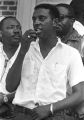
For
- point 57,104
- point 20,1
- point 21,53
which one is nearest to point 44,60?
point 21,53

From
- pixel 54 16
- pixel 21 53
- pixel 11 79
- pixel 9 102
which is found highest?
pixel 54 16

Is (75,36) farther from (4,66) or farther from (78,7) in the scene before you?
(4,66)

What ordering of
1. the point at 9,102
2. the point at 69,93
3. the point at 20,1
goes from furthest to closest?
the point at 20,1
the point at 9,102
the point at 69,93

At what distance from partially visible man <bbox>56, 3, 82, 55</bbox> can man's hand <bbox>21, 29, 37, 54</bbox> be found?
0.73 meters

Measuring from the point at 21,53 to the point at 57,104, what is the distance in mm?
616

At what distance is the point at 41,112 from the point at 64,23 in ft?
4.23

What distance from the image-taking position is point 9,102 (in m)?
4.46

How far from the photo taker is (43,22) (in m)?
4.16

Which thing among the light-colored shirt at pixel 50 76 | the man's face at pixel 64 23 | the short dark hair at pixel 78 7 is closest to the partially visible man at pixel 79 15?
the short dark hair at pixel 78 7

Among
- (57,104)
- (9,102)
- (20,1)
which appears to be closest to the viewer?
(57,104)

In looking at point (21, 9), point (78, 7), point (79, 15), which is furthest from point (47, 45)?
point (21, 9)

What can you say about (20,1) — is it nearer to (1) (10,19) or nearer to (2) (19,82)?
(1) (10,19)

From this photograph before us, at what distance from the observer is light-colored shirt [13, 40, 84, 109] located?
4.02m

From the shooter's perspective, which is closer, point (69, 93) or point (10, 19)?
point (69, 93)
